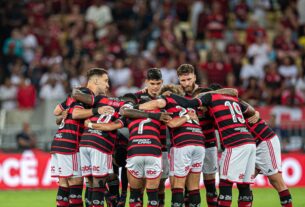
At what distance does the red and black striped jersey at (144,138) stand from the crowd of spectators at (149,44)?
9.16 meters

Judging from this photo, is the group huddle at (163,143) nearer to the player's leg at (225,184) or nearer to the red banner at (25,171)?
the player's leg at (225,184)

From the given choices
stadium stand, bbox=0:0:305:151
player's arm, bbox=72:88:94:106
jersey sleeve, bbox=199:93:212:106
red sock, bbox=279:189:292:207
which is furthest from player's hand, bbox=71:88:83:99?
stadium stand, bbox=0:0:305:151

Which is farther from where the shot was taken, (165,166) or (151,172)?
(165,166)

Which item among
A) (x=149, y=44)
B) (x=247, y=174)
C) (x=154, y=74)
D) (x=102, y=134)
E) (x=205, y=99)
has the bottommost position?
(x=247, y=174)

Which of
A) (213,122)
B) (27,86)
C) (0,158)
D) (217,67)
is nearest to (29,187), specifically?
(0,158)

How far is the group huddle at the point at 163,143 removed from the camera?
1245 cm

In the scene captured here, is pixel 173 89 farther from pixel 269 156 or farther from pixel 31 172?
pixel 31 172

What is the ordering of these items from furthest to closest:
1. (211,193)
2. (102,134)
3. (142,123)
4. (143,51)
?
(143,51) → (211,193) → (102,134) → (142,123)

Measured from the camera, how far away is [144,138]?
12.4 metres

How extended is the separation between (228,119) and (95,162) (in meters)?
2.12

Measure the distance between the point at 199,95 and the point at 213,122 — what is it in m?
0.85

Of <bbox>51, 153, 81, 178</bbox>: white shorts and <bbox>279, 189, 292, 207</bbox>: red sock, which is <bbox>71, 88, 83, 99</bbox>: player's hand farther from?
<bbox>279, 189, 292, 207</bbox>: red sock

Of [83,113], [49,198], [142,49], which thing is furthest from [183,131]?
[142,49]

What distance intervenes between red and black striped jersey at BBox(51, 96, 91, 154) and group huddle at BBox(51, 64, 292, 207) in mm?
16
